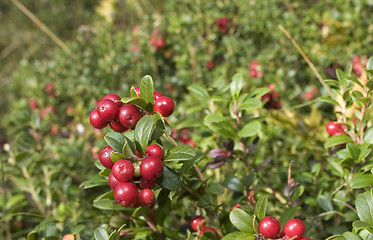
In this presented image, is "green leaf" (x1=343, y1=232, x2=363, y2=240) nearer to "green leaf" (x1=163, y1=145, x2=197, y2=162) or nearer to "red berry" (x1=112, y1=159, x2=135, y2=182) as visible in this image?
"green leaf" (x1=163, y1=145, x2=197, y2=162)

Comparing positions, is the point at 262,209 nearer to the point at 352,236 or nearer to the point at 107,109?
the point at 352,236

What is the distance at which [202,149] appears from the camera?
4.82ft

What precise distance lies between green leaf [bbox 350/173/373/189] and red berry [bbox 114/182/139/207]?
64 centimetres

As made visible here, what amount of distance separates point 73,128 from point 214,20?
1.36 metres

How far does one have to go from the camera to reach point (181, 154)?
2.56ft

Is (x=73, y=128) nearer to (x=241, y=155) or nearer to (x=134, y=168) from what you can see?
(x=241, y=155)

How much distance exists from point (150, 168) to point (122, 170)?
0.06 metres

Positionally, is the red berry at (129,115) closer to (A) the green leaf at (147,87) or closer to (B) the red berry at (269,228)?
(A) the green leaf at (147,87)

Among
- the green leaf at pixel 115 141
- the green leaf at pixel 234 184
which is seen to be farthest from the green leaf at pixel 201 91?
the green leaf at pixel 115 141

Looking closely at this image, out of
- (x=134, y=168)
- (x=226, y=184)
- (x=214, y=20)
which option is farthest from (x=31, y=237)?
(x=214, y=20)

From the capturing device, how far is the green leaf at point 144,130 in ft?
2.44

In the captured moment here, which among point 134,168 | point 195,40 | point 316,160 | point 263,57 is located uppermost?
point 134,168

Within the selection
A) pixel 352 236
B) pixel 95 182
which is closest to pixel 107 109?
pixel 95 182

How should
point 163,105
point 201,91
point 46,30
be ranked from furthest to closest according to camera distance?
point 46,30, point 201,91, point 163,105
